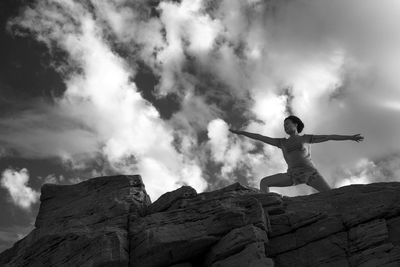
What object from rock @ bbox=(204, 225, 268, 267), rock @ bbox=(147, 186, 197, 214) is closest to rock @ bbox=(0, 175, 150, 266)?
rock @ bbox=(147, 186, 197, 214)

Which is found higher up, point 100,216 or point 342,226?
point 100,216

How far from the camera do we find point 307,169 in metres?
20.0

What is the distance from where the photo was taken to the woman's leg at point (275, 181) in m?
19.9

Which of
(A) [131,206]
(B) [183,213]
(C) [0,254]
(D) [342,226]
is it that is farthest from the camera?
(C) [0,254]

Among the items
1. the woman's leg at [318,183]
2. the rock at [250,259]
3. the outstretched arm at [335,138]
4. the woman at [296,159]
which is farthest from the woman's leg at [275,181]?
the rock at [250,259]

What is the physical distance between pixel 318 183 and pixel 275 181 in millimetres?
2204

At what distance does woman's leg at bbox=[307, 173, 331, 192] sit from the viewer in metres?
19.8

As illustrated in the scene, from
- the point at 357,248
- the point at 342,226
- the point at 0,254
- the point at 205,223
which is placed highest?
the point at 0,254

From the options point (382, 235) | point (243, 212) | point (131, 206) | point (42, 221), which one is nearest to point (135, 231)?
point (131, 206)

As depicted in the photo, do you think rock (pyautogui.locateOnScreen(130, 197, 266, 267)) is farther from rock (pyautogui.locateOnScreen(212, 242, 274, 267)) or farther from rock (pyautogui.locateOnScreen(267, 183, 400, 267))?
rock (pyautogui.locateOnScreen(267, 183, 400, 267))

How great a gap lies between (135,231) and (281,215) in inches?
259

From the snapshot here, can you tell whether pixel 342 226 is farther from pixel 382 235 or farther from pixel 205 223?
pixel 205 223

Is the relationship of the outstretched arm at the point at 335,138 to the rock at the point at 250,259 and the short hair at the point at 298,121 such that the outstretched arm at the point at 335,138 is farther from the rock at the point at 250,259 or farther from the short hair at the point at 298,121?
the rock at the point at 250,259

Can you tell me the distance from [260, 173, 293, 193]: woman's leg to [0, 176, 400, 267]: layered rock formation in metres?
0.85
